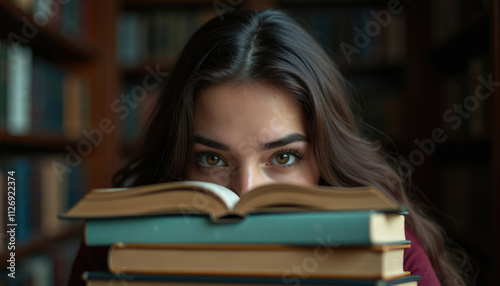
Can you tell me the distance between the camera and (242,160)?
2.45 ft

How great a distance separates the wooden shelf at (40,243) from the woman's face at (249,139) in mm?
798

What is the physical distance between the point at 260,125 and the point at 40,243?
1.17 metres

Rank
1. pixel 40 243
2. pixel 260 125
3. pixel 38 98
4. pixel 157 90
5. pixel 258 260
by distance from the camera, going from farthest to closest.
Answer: pixel 157 90 < pixel 38 98 < pixel 40 243 < pixel 260 125 < pixel 258 260

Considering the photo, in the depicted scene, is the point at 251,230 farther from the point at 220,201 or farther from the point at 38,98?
the point at 38,98

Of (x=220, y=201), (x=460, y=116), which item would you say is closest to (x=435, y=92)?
(x=460, y=116)

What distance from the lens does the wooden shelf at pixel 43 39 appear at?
143 centimetres

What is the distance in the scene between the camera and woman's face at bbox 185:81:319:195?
2.43 ft

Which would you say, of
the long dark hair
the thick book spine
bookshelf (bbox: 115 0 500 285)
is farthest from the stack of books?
bookshelf (bbox: 115 0 500 285)

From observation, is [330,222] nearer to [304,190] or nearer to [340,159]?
[304,190]

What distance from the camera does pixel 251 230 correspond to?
429 millimetres

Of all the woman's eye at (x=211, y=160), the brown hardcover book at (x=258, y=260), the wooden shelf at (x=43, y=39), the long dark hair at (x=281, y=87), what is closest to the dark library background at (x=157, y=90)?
the wooden shelf at (x=43, y=39)

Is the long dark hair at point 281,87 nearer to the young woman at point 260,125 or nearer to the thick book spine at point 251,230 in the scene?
the young woman at point 260,125

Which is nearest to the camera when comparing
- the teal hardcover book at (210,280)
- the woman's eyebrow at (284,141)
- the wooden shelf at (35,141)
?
the teal hardcover book at (210,280)

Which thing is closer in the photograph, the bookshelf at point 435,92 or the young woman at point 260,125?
the young woman at point 260,125
